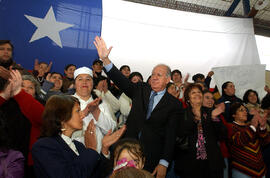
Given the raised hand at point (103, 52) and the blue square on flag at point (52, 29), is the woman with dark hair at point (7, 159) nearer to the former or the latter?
the raised hand at point (103, 52)

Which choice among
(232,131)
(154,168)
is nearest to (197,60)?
(232,131)

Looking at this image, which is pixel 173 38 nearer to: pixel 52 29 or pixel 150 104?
pixel 52 29

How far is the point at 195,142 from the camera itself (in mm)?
1931

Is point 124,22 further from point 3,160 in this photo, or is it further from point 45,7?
point 3,160

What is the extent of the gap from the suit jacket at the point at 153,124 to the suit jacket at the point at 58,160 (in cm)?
63

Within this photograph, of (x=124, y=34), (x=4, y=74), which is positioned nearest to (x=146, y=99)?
(x=4, y=74)

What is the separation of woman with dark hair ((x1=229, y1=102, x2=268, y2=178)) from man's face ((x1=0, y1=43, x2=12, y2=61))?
9.01 ft

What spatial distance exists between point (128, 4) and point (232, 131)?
12.2 ft

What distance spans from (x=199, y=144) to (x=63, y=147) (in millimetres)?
1283

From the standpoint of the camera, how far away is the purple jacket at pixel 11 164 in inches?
39.4

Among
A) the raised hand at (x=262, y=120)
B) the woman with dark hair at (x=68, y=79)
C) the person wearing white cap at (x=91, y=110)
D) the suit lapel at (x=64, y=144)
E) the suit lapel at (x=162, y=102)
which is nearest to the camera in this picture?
the suit lapel at (x=64, y=144)

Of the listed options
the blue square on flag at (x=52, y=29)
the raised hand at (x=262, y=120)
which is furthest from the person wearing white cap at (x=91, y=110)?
the blue square on flag at (x=52, y=29)

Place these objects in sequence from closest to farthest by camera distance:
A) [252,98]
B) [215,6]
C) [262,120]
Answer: [262,120] < [252,98] < [215,6]

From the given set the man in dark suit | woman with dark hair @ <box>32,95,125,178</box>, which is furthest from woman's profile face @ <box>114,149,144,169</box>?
the man in dark suit
